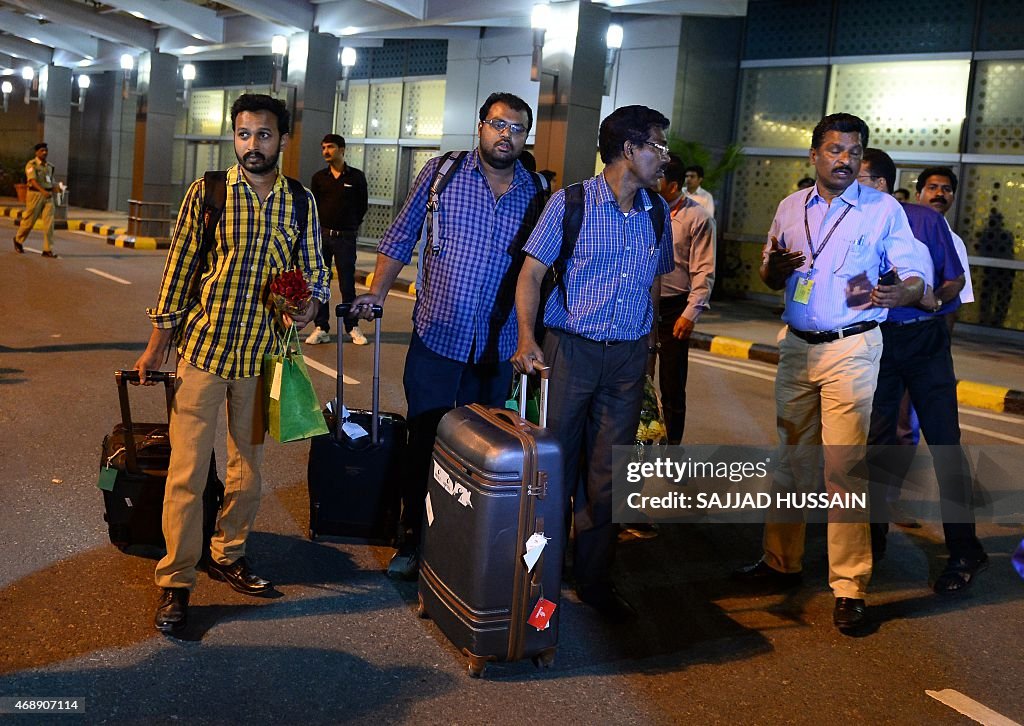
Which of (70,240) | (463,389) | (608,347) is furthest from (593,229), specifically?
(70,240)

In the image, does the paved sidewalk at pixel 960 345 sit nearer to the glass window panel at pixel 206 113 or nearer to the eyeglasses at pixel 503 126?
the eyeglasses at pixel 503 126

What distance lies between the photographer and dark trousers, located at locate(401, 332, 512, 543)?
4656 millimetres

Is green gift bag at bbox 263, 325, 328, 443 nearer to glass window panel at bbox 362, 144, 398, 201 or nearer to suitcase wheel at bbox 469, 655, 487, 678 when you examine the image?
suitcase wheel at bbox 469, 655, 487, 678

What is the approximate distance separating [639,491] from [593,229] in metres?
1.89

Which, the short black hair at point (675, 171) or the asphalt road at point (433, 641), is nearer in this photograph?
the asphalt road at point (433, 641)

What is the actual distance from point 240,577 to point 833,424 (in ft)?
8.22

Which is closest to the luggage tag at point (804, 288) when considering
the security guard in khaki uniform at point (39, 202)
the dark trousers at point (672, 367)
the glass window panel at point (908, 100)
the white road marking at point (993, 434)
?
the dark trousers at point (672, 367)

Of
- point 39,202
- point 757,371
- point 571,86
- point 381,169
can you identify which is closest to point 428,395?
point 757,371

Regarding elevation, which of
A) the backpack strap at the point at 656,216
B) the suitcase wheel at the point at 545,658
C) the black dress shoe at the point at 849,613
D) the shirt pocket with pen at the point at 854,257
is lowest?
the suitcase wheel at the point at 545,658

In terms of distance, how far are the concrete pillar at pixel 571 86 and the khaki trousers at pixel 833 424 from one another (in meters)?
10.3

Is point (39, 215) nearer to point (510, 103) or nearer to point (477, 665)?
point (510, 103)

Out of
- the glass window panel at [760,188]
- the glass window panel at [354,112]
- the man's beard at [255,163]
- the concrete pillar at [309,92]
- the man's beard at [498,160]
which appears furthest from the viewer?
the glass window panel at [354,112]

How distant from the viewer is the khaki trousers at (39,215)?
59.5ft

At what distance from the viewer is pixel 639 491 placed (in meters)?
5.77
